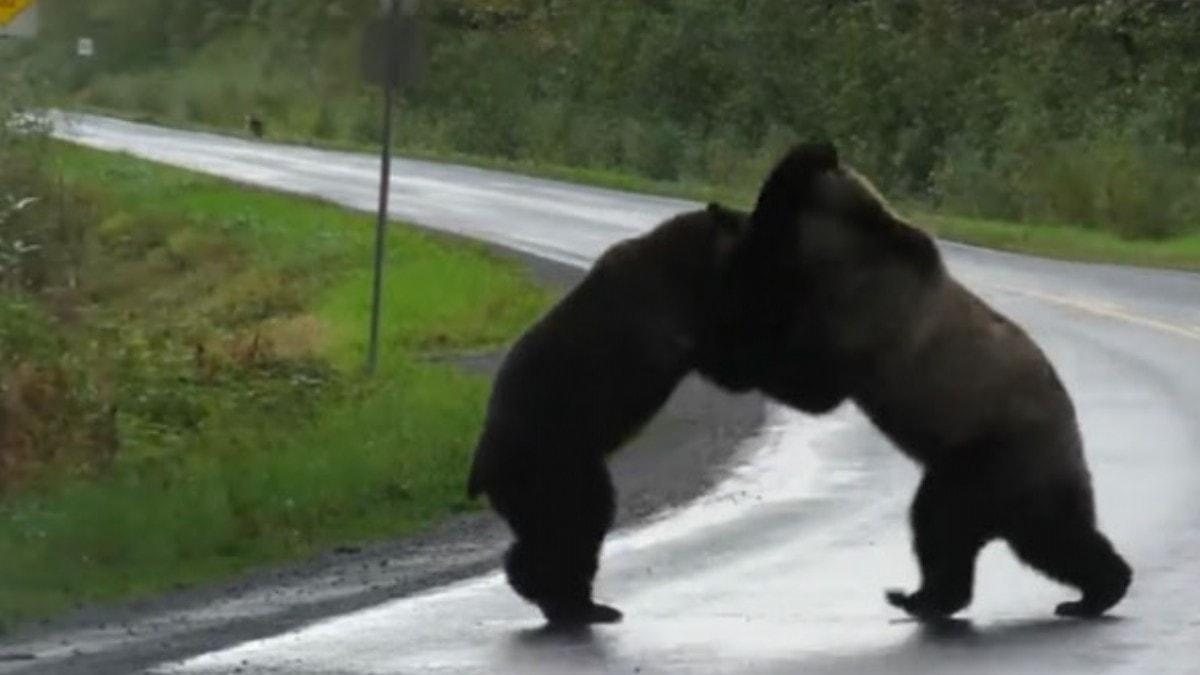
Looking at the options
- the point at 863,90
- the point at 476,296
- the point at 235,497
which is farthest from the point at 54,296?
the point at 863,90

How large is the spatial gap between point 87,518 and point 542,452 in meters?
4.90

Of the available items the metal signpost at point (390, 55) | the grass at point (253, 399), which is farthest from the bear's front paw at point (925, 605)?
the metal signpost at point (390, 55)

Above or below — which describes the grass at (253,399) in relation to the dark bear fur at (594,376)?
below

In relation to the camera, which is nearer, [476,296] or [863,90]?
[476,296]

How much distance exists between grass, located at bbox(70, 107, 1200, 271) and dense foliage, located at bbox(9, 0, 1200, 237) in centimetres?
71

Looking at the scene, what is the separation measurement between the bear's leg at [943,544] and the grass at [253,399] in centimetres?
360

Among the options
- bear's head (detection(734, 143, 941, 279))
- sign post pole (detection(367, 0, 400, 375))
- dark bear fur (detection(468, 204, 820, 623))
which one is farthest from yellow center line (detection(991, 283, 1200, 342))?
dark bear fur (detection(468, 204, 820, 623))

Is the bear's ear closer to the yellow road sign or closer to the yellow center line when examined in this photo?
the yellow road sign

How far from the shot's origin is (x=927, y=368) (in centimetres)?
1228

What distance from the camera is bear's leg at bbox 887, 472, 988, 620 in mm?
12375

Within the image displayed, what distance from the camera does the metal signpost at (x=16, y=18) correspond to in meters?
18.4

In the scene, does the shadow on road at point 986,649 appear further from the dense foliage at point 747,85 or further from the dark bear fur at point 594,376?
the dense foliage at point 747,85

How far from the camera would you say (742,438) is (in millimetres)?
20250

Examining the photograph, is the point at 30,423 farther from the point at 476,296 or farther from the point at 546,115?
the point at 546,115
